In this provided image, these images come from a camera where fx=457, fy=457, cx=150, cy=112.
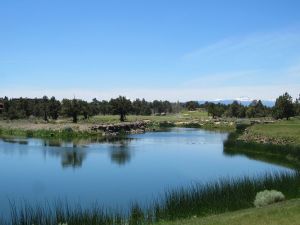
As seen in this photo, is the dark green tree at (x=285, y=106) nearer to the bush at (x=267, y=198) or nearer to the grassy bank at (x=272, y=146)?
the grassy bank at (x=272, y=146)

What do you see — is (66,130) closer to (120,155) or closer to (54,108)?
(120,155)

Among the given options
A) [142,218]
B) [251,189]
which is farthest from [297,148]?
[142,218]

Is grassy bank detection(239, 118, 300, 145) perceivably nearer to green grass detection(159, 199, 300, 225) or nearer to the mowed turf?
the mowed turf

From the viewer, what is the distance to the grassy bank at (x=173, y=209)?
56.3 feet

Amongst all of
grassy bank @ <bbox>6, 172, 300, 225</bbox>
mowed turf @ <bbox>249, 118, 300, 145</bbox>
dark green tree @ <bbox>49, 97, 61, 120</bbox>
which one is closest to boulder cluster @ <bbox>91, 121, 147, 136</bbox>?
dark green tree @ <bbox>49, 97, 61, 120</bbox>

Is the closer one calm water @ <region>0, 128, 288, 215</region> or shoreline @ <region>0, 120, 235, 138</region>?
calm water @ <region>0, 128, 288, 215</region>

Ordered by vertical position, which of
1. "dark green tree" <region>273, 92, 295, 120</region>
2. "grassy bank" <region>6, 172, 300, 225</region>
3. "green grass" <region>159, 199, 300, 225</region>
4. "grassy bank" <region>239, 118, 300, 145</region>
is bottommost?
"grassy bank" <region>6, 172, 300, 225</region>

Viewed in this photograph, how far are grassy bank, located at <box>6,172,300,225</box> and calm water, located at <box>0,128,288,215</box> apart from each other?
13.4 ft

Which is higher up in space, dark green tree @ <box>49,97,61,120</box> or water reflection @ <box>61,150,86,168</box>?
dark green tree @ <box>49,97,61,120</box>

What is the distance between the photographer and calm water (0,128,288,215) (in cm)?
2839

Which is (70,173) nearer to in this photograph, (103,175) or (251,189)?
(103,175)

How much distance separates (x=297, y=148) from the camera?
4741 centimetres

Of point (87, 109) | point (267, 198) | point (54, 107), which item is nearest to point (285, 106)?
point (87, 109)

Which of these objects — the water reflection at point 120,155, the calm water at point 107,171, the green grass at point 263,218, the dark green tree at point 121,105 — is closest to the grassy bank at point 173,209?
the green grass at point 263,218
